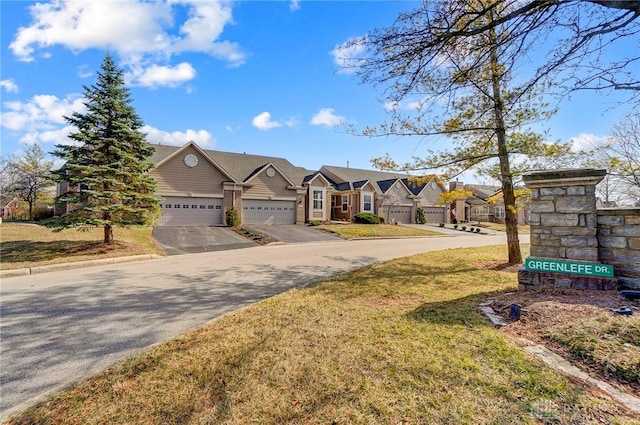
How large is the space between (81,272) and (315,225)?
1733cm

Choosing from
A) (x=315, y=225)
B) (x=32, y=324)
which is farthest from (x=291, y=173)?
(x=32, y=324)

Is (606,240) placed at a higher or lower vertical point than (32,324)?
higher

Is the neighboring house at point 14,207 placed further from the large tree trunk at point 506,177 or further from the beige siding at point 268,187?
the large tree trunk at point 506,177

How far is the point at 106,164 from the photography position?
12047 mm

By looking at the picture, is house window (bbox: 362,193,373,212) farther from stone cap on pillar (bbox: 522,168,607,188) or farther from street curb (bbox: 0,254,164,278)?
stone cap on pillar (bbox: 522,168,607,188)

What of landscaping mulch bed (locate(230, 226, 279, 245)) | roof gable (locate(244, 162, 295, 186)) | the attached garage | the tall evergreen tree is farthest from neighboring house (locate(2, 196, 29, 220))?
the attached garage

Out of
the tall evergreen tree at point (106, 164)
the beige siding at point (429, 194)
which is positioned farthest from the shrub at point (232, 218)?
the beige siding at point (429, 194)

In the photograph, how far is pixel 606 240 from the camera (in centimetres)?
507

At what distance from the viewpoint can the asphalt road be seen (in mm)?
3428

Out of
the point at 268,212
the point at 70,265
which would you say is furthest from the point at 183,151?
the point at 70,265

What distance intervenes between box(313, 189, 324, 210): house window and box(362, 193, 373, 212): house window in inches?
194

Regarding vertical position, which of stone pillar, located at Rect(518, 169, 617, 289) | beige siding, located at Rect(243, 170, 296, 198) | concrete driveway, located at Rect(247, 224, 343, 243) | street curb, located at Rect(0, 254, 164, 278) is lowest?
street curb, located at Rect(0, 254, 164, 278)

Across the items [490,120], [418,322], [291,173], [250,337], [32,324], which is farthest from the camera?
[291,173]

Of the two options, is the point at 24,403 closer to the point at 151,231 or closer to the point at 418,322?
the point at 418,322
